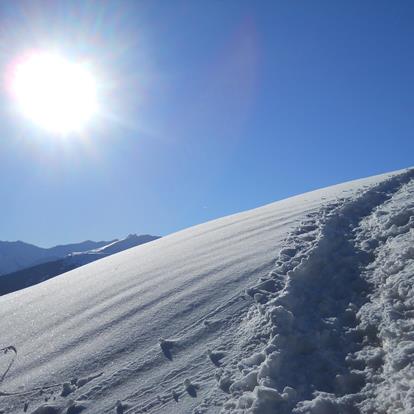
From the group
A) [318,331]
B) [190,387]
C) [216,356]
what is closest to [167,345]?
[216,356]

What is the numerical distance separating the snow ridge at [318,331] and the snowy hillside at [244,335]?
0.01m

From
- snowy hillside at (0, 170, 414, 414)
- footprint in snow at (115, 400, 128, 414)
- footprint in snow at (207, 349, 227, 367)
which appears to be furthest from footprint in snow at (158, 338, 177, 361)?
footprint in snow at (115, 400, 128, 414)

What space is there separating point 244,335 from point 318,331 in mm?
788

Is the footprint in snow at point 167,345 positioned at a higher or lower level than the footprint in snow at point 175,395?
higher

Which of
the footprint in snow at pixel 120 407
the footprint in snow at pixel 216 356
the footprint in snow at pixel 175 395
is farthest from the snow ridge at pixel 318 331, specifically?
the footprint in snow at pixel 120 407

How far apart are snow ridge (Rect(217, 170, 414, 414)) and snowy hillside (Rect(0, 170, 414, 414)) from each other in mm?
13

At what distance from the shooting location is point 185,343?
4.49m

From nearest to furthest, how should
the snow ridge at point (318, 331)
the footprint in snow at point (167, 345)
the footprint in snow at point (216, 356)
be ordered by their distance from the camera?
the snow ridge at point (318, 331), the footprint in snow at point (216, 356), the footprint in snow at point (167, 345)

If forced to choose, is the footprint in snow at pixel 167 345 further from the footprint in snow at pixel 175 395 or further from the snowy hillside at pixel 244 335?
the footprint in snow at pixel 175 395

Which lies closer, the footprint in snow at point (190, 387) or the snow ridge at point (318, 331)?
the snow ridge at point (318, 331)

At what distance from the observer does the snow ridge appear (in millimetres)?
3252

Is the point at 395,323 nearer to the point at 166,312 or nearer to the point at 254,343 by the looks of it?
the point at 254,343

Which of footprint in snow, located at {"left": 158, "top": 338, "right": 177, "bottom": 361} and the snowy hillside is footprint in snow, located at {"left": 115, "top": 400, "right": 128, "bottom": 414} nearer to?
the snowy hillside

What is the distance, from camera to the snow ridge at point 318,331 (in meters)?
3.25
